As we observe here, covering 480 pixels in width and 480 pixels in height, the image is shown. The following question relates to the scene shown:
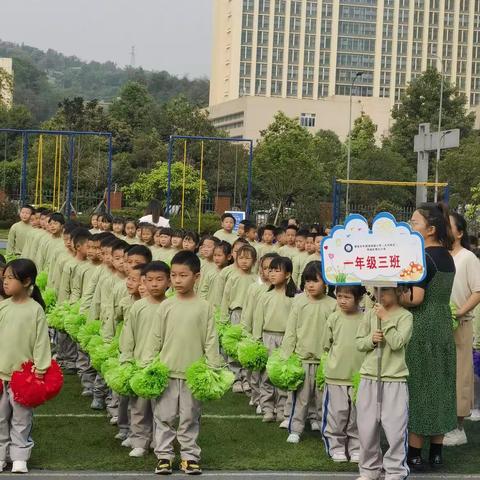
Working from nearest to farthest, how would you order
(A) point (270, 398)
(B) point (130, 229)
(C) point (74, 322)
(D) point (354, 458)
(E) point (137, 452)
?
(E) point (137, 452) → (D) point (354, 458) → (A) point (270, 398) → (C) point (74, 322) → (B) point (130, 229)

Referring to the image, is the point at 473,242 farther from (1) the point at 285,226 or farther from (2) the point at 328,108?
(2) the point at 328,108

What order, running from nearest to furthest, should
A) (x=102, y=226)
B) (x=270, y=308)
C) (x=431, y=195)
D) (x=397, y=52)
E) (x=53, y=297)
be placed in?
(x=270, y=308), (x=53, y=297), (x=102, y=226), (x=431, y=195), (x=397, y=52)

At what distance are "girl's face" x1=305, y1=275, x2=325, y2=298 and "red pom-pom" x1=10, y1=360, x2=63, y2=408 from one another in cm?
255

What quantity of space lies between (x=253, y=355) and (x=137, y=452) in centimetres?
188

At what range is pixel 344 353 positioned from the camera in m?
8.56

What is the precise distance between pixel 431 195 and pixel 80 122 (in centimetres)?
2480

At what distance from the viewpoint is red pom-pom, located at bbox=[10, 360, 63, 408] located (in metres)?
7.63

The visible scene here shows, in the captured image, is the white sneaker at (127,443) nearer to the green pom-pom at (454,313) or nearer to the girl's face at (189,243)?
the green pom-pom at (454,313)

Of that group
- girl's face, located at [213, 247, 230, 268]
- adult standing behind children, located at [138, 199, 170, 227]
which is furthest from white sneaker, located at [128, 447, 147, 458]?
adult standing behind children, located at [138, 199, 170, 227]

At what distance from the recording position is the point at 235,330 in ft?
34.5

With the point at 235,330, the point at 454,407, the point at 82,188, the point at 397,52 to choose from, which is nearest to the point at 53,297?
the point at 235,330

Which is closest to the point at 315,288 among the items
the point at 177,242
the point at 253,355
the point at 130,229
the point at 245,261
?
the point at 253,355

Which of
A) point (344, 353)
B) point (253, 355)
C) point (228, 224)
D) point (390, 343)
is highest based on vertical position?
point (228, 224)

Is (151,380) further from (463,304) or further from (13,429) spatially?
(463,304)
